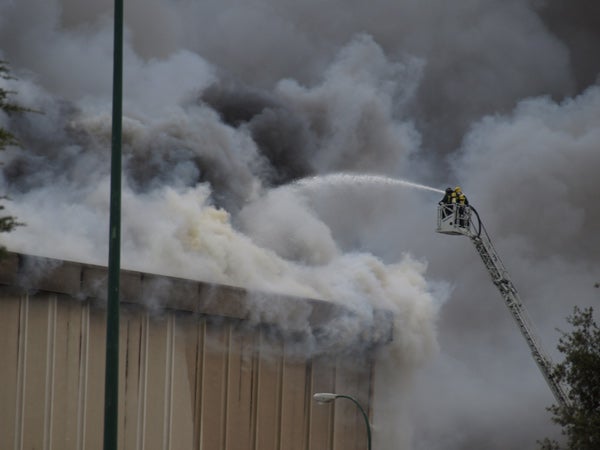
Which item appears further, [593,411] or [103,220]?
[103,220]

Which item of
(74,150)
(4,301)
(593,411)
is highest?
(74,150)

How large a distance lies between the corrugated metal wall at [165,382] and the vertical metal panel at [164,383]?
0.07 feet

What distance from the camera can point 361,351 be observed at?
32.2 m

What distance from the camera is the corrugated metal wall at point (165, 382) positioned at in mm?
22078

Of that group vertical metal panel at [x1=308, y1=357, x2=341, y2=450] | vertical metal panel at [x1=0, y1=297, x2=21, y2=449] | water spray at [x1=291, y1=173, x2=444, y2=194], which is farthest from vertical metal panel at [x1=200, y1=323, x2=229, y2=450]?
water spray at [x1=291, y1=173, x2=444, y2=194]

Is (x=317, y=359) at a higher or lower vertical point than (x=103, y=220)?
lower

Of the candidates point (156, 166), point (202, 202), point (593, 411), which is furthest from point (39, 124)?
point (593, 411)

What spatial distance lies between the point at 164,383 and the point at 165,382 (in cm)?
4

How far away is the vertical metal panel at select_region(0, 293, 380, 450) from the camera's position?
22109mm

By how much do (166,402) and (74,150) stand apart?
11.7 meters

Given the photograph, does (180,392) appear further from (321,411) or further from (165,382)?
(321,411)

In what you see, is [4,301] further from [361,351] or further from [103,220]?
[361,351]

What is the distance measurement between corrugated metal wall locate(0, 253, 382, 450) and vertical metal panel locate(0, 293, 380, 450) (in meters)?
0.02

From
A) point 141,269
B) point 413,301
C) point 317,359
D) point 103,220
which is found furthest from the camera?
point 413,301
